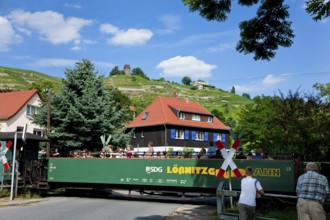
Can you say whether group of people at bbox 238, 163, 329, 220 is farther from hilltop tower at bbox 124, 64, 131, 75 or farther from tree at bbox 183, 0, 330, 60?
hilltop tower at bbox 124, 64, 131, 75


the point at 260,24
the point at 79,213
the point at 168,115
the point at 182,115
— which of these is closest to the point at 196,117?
the point at 182,115

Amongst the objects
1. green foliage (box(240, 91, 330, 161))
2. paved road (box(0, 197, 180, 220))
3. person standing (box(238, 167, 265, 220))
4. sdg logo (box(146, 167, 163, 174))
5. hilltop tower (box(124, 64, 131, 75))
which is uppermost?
hilltop tower (box(124, 64, 131, 75))

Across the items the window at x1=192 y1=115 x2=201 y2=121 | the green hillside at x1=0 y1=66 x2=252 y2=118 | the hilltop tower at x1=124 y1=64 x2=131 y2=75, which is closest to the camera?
the window at x1=192 y1=115 x2=201 y2=121

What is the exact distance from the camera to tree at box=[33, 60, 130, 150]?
82.4 ft

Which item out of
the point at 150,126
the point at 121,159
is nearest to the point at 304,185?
the point at 121,159

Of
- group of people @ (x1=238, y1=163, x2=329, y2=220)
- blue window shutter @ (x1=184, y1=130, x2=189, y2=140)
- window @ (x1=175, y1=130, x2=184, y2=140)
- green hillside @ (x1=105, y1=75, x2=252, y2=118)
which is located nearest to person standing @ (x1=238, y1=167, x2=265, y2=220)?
group of people @ (x1=238, y1=163, x2=329, y2=220)

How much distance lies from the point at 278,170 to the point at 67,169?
965 centimetres

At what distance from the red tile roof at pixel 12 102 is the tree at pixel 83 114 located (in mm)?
16401

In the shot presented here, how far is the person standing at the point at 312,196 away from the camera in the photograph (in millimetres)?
7250

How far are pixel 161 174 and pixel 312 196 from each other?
9826 millimetres

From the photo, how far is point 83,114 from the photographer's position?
83.1ft

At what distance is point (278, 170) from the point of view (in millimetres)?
14227

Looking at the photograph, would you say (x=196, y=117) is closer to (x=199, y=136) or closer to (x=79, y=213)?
(x=199, y=136)

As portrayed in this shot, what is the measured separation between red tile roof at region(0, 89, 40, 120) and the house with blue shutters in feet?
49.2
